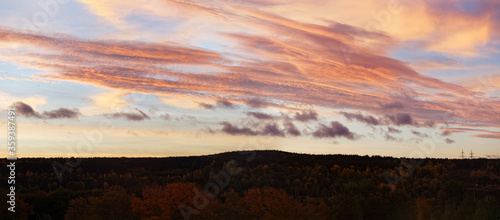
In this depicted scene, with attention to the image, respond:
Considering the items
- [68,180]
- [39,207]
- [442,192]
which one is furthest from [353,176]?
[39,207]

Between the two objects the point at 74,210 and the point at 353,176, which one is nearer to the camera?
the point at 74,210

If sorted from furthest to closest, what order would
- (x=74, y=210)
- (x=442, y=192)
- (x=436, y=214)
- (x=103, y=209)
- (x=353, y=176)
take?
(x=353, y=176) → (x=442, y=192) → (x=74, y=210) → (x=103, y=209) → (x=436, y=214)

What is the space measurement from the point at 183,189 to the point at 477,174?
146024 millimetres

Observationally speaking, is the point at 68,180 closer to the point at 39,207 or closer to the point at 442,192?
the point at 39,207

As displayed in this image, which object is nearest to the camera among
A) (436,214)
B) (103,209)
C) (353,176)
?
(436,214)

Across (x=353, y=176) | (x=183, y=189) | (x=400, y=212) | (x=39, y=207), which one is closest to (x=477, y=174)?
(x=353, y=176)

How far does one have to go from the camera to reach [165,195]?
86062 mm

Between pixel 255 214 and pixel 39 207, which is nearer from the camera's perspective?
pixel 255 214

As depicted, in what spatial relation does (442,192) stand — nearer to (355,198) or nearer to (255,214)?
(355,198)

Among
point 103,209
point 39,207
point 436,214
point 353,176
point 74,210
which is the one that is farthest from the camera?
point 353,176

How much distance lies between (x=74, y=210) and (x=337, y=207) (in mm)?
44691

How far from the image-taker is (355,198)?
8381cm

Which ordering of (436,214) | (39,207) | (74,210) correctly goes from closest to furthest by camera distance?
1. (436,214)
2. (74,210)
3. (39,207)

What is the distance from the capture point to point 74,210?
9088cm
